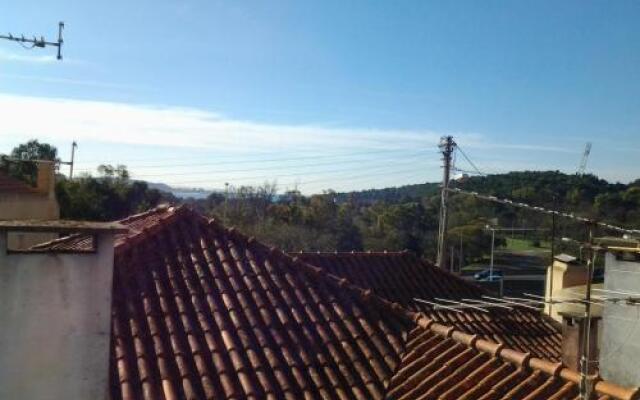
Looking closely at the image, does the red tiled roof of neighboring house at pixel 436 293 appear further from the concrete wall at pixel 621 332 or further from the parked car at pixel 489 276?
the parked car at pixel 489 276

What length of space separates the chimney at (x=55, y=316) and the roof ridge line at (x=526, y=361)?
3.61 m

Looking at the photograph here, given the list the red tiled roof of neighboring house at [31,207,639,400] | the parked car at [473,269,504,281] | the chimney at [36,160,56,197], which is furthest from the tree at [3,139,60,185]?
the red tiled roof of neighboring house at [31,207,639,400]

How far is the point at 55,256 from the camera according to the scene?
562cm

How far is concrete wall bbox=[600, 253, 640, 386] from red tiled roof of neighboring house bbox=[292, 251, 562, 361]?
243cm

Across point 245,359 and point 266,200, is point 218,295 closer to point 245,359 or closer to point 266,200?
point 245,359

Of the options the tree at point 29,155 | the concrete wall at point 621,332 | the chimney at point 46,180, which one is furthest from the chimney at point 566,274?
the tree at point 29,155

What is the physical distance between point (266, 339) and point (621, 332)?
12.7ft

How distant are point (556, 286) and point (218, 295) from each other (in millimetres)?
9535

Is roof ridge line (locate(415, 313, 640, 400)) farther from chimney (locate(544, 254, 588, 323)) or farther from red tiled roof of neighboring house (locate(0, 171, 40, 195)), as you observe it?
red tiled roof of neighboring house (locate(0, 171, 40, 195))

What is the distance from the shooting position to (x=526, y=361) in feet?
19.7

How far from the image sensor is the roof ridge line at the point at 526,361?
16.9 ft

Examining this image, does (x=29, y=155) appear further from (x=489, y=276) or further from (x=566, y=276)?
(x=566, y=276)

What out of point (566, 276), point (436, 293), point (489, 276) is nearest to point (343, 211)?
point (489, 276)

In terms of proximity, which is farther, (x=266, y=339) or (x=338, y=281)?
(x=338, y=281)
